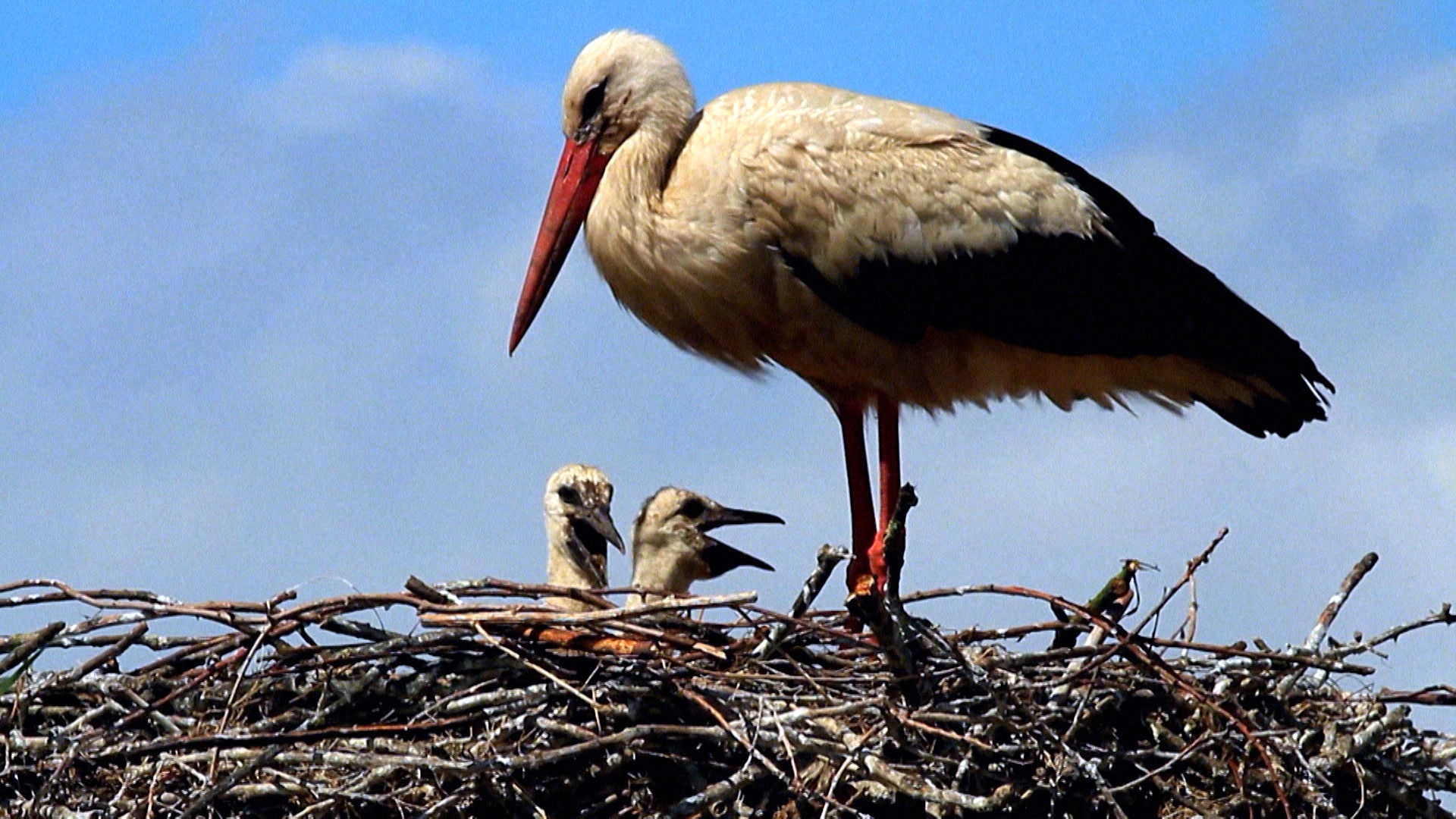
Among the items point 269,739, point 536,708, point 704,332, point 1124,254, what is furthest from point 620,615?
point 1124,254

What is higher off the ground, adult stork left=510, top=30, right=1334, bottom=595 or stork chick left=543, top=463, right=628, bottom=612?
adult stork left=510, top=30, right=1334, bottom=595

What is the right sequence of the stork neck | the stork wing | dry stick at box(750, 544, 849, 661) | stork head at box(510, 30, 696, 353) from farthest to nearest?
stork head at box(510, 30, 696, 353), the stork neck, the stork wing, dry stick at box(750, 544, 849, 661)

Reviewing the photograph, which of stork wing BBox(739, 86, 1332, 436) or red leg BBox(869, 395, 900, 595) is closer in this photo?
stork wing BBox(739, 86, 1332, 436)

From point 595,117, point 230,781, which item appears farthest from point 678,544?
point 230,781

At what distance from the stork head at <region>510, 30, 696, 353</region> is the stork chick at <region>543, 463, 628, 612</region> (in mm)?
405

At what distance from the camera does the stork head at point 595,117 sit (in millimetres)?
6609

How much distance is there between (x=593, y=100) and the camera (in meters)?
6.70

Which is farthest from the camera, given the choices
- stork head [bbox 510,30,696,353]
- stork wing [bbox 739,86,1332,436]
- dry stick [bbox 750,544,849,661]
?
stork head [bbox 510,30,696,353]

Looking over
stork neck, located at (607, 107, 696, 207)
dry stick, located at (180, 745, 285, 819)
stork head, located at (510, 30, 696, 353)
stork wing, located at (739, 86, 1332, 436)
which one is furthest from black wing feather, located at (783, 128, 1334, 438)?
dry stick, located at (180, 745, 285, 819)

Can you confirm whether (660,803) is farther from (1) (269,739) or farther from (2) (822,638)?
(1) (269,739)

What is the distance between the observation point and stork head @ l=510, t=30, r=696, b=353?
21.7ft

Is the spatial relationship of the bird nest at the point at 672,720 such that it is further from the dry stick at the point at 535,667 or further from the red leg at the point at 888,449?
the red leg at the point at 888,449

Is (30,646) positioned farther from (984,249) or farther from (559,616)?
(984,249)

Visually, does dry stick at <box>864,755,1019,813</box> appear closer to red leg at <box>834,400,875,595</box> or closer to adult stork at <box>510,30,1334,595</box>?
adult stork at <box>510,30,1334,595</box>
